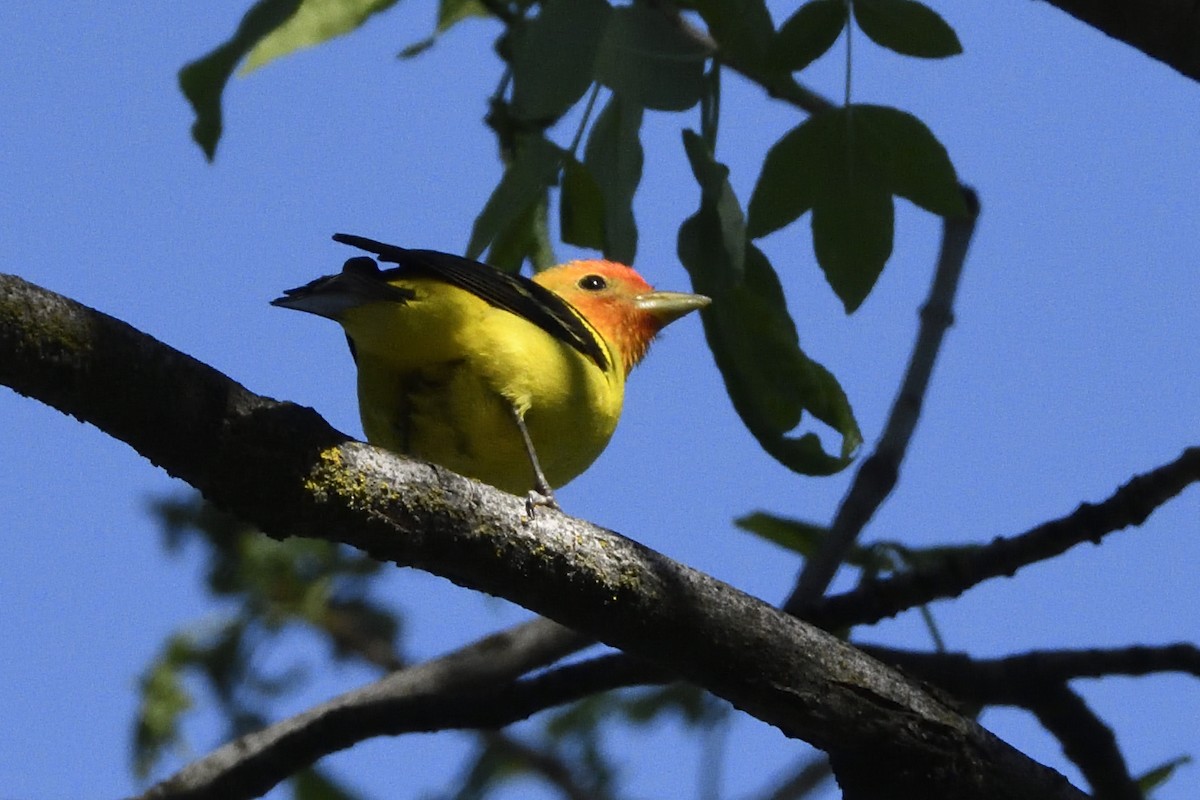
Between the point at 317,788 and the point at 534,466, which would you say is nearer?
the point at 317,788

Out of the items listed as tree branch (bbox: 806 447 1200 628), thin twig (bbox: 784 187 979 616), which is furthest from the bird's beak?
tree branch (bbox: 806 447 1200 628)

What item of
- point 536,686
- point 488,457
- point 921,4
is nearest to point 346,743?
point 536,686

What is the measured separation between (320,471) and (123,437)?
12.8 inches

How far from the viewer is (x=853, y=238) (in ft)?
10.2

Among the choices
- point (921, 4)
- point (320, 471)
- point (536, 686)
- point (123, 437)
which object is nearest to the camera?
point (123, 437)

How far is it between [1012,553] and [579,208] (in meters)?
1.30

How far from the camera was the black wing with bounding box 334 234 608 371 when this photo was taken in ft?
13.0

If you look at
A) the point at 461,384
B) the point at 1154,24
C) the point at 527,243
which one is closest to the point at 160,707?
the point at 461,384

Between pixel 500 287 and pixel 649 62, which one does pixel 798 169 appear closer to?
pixel 649 62

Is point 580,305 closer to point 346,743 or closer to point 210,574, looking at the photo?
point 210,574

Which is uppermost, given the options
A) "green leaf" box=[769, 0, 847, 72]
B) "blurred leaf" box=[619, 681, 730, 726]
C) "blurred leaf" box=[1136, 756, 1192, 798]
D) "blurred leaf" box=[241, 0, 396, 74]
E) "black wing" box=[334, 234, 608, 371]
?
"blurred leaf" box=[241, 0, 396, 74]

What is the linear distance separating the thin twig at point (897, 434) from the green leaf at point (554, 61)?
3.20 feet

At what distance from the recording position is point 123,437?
2.25 m

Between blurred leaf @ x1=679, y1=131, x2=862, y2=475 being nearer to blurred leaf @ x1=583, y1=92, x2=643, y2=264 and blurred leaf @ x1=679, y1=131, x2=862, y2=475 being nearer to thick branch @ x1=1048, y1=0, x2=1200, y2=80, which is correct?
blurred leaf @ x1=583, y1=92, x2=643, y2=264
